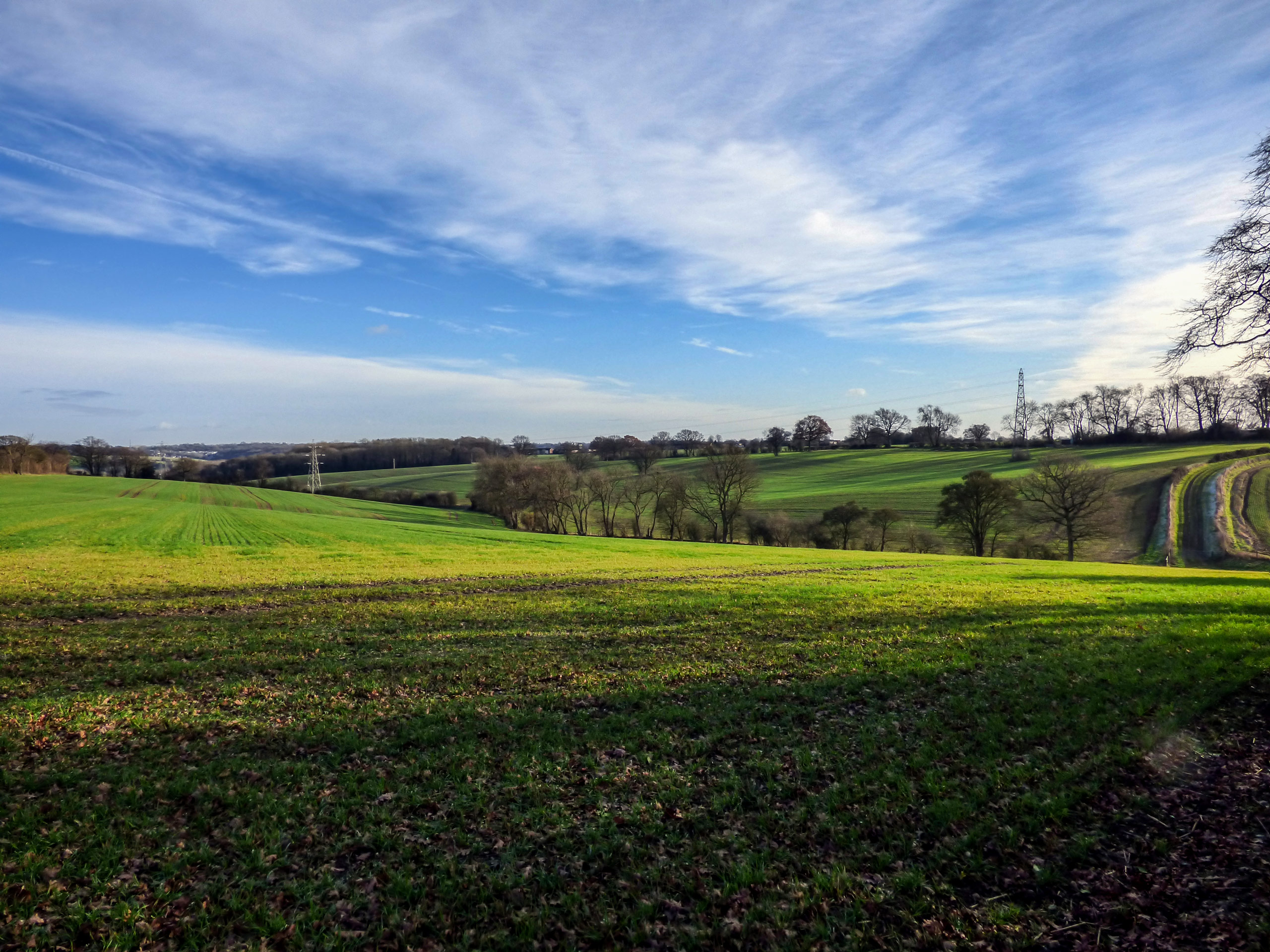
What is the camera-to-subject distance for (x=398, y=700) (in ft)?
36.4

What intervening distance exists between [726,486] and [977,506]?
1034 inches

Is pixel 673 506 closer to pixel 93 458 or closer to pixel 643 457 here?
pixel 643 457

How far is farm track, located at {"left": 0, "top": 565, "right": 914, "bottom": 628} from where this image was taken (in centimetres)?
1802

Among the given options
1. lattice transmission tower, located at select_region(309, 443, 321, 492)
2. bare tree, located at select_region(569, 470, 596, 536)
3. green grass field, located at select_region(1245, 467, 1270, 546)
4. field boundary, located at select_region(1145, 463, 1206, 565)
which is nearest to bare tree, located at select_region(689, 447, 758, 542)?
bare tree, located at select_region(569, 470, 596, 536)

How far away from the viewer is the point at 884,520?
6675 centimetres

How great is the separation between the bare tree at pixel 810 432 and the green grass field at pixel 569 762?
13713 centimetres

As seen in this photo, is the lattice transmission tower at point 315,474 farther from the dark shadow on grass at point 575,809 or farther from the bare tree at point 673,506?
the dark shadow on grass at point 575,809

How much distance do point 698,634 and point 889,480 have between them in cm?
9507

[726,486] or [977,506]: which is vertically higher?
[726,486]

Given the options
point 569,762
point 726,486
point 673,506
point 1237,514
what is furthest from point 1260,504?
point 569,762

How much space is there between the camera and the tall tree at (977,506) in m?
61.2

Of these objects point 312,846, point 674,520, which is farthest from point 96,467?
point 312,846

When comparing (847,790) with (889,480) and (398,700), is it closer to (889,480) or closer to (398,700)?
(398,700)

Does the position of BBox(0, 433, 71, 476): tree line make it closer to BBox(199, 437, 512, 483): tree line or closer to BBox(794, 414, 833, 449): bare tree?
BBox(199, 437, 512, 483): tree line
